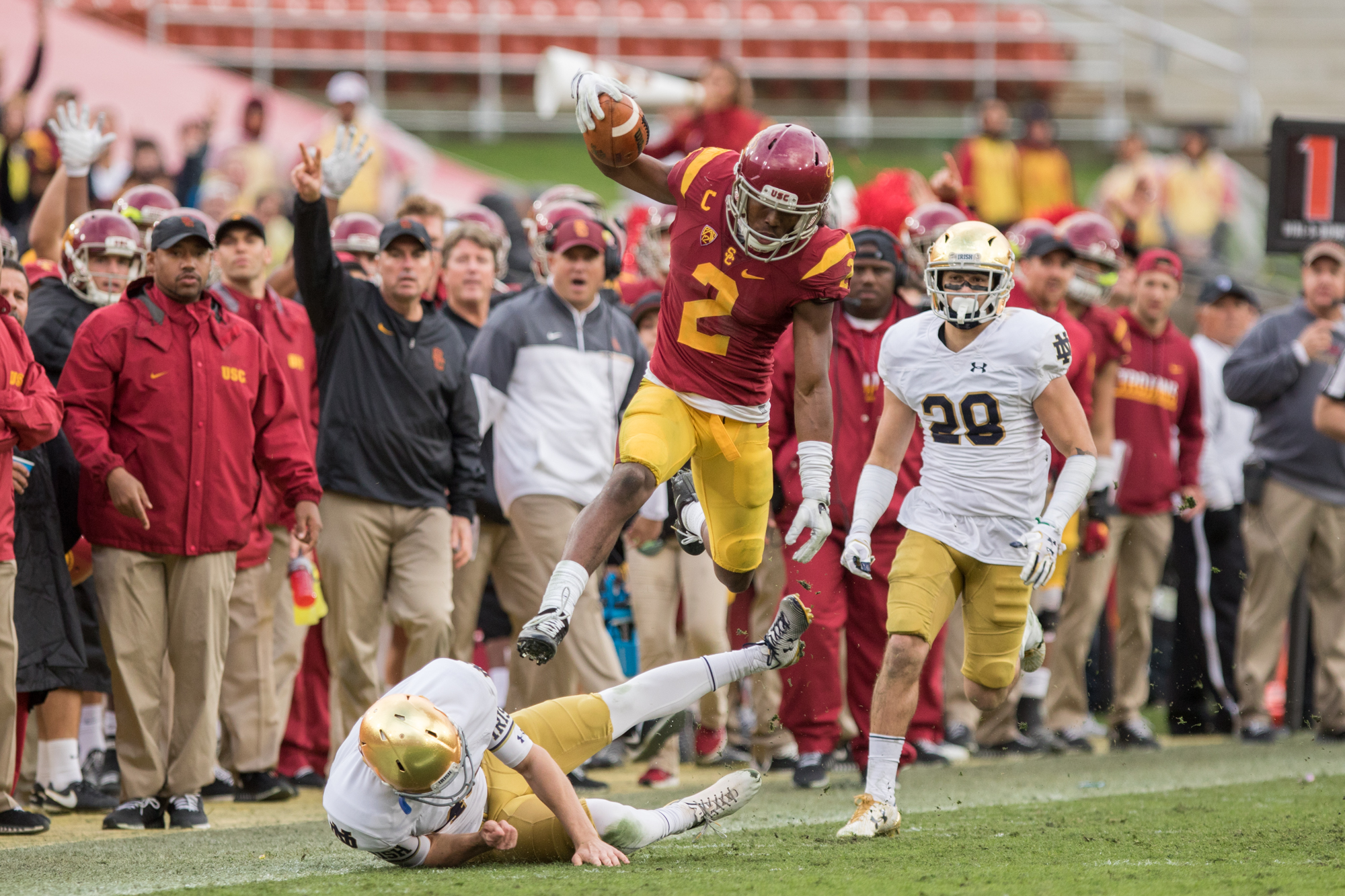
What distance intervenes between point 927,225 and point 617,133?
3155mm

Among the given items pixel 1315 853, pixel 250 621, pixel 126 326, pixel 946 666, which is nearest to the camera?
pixel 1315 853

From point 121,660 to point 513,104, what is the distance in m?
18.1

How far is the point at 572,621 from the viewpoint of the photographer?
24.4ft

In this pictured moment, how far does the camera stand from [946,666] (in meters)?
8.94

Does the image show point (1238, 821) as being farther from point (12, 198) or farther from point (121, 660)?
point (12, 198)

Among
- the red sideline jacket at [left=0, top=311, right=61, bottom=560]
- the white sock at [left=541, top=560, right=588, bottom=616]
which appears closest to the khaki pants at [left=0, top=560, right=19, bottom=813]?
the red sideline jacket at [left=0, top=311, right=61, bottom=560]

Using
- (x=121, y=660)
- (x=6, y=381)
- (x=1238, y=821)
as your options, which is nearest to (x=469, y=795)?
(x=121, y=660)

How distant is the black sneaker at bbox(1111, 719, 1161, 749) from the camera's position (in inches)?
358

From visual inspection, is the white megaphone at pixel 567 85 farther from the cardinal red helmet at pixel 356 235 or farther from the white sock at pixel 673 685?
the white sock at pixel 673 685

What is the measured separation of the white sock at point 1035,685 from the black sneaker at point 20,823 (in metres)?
5.07

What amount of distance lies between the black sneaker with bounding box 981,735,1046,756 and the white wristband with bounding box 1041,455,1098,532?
3.10m

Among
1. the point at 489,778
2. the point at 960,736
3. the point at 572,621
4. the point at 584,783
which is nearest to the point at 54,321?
the point at 572,621

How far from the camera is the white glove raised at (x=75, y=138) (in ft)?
25.3

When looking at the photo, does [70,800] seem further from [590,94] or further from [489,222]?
[489,222]
